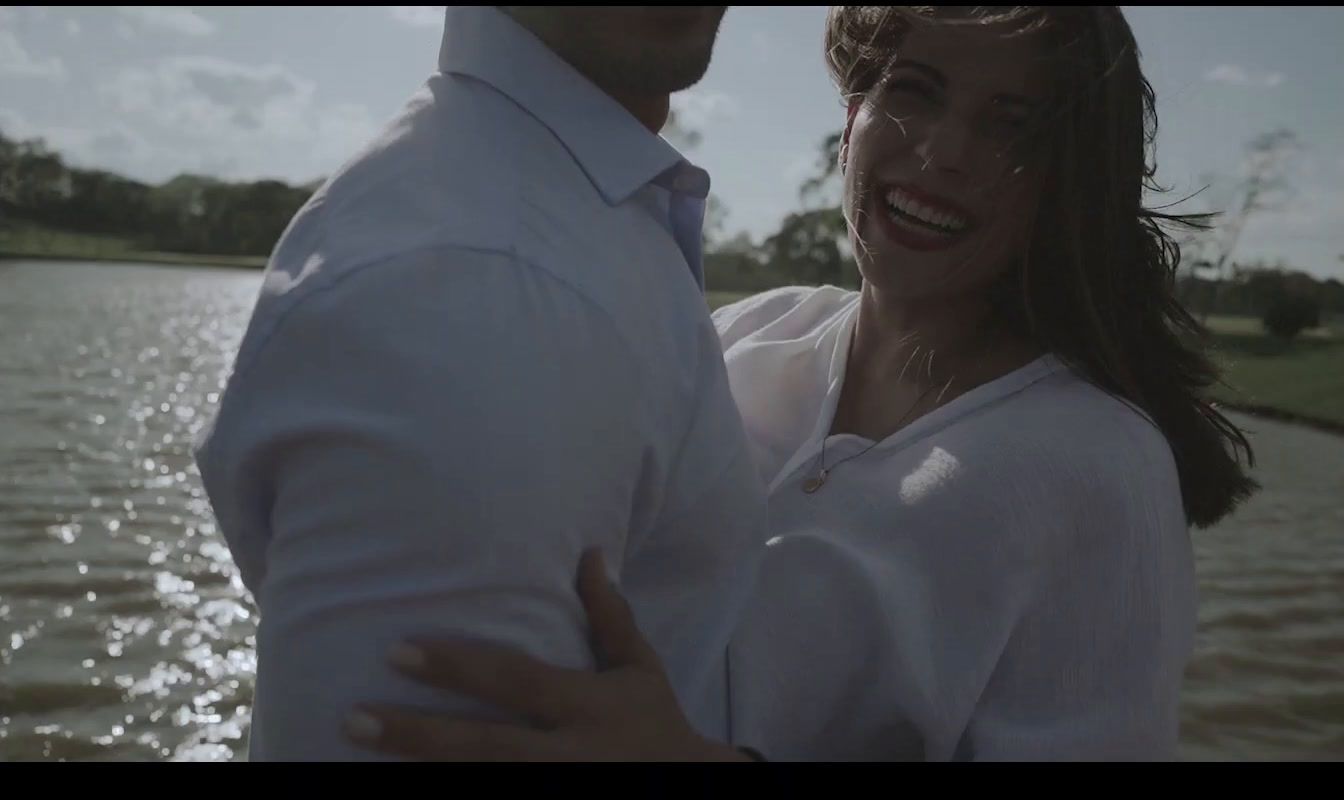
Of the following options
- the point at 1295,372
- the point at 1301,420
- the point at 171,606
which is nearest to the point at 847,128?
the point at 171,606

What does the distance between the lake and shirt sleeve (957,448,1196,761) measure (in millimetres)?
2814

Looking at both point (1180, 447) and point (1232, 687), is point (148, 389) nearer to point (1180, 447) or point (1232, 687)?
point (1232, 687)

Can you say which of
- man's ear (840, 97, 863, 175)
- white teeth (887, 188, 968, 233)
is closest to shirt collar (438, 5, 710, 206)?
white teeth (887, 188, 968, 233)

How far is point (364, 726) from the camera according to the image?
1.00 metres

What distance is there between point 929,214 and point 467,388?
43.1 inches

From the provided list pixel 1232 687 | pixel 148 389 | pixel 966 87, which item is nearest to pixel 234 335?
pixel 148 389

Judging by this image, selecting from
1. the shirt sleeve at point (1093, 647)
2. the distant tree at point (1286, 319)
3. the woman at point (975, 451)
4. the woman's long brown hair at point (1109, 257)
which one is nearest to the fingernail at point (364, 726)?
the woman at point (975, 451)

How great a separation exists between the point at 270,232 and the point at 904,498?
39.9 meters

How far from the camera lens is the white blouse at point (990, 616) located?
1.45 metres

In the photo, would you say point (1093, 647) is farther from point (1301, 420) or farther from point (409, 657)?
point (1301, 420)

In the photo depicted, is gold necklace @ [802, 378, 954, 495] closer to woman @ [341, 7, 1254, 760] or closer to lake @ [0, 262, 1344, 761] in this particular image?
woman @ [341, 7, 1254, 760]

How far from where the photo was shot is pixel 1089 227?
173 centimetres

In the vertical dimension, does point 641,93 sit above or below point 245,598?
above

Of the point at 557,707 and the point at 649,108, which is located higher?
the point at 649,108
